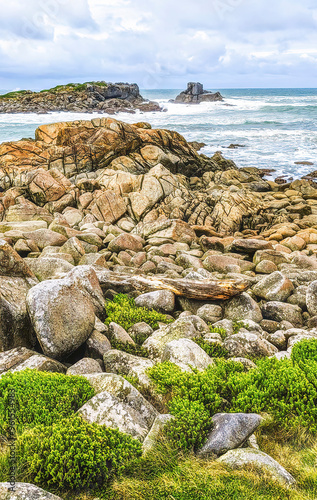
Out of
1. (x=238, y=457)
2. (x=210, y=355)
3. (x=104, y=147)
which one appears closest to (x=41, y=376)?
(x=238, y=457)

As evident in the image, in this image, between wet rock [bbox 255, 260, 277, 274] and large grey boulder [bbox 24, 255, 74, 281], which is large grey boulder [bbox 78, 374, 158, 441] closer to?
large grey boulder [bbox 24, 255, 74, 281]

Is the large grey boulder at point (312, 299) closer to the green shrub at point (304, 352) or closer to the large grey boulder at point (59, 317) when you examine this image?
the green shrub at point (304, 352)

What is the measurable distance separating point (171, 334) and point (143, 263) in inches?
266

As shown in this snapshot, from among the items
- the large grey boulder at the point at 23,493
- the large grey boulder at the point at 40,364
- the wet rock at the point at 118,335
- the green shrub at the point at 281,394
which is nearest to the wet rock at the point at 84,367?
the large grey boulder at the point at 40,364

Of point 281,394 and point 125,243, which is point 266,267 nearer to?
point 125,243

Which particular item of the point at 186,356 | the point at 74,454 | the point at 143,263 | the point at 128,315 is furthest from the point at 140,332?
the point at 143,263

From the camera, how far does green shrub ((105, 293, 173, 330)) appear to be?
1028 centimetres

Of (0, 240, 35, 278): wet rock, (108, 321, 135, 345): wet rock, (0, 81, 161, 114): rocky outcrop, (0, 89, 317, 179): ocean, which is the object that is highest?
(0, 81, 161, 114): rocky outcrop

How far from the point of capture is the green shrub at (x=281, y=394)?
6.00 meters

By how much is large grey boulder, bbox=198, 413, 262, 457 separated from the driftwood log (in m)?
6.10

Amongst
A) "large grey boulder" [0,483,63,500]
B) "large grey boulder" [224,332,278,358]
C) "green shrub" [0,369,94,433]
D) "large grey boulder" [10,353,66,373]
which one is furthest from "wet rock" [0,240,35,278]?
"large grey boulder" [0,483,63,500]

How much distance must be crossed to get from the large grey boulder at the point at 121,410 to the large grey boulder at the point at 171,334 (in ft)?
Answer: 8.05

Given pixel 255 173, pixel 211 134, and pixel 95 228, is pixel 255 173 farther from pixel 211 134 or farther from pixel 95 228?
pixel 211 134

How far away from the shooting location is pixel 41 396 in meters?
5.85
